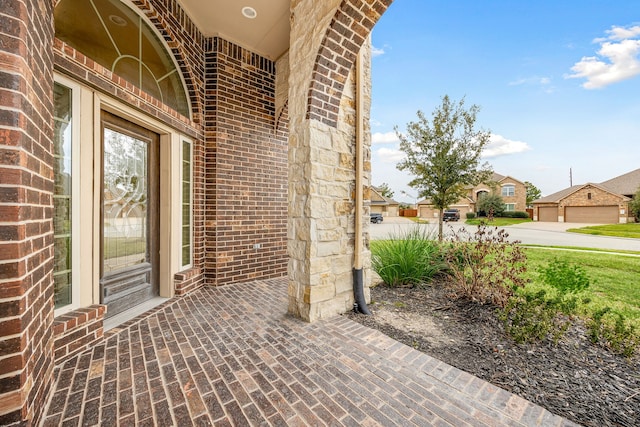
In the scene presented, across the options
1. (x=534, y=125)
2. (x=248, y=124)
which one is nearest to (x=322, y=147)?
(x=248, y=124)

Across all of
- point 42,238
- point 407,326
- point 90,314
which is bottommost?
point 407,326

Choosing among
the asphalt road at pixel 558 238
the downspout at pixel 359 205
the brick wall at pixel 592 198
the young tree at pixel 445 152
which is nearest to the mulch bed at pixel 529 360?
the downspout at pixel 359 205

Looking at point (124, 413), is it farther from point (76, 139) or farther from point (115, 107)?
point (115, 107)

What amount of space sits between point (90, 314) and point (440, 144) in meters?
7.93

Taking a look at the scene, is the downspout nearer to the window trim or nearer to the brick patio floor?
the brick patio floor

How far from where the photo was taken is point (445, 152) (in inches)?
278

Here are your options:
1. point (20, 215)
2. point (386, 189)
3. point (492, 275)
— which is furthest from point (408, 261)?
point (386, 189)

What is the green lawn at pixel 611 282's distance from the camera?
300 centimetres

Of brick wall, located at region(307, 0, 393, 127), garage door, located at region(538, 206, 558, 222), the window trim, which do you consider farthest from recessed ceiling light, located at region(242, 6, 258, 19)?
garage door, located at region(538, 206, 558, 222)

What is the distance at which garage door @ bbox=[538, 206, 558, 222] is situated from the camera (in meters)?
25.3

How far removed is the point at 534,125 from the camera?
12102mm

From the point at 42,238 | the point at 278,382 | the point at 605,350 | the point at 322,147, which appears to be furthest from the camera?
the point at 322,147

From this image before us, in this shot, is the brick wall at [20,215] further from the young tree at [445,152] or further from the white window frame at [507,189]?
the white window frame at [507,189]

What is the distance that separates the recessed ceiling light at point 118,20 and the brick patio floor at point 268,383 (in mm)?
3063
